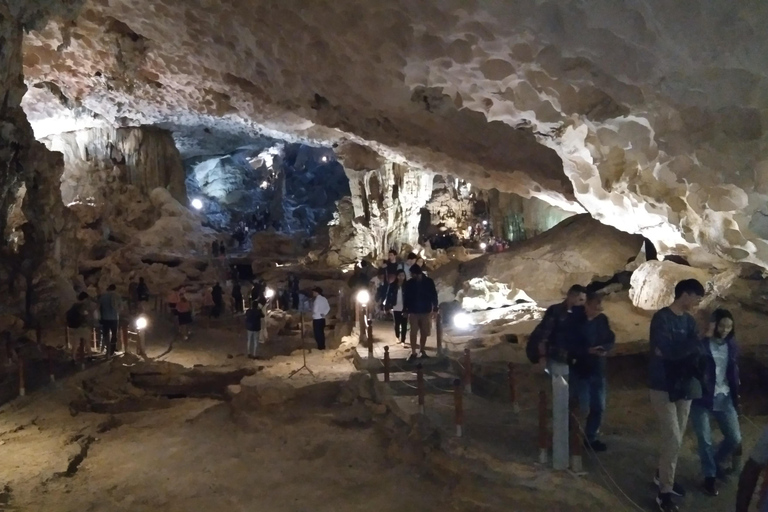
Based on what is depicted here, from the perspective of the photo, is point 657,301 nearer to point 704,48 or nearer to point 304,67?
point 704,48

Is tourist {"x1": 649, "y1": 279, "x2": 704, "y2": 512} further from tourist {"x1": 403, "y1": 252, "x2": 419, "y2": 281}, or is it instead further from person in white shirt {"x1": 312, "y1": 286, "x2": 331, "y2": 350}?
person in white shirt {"x1": 312, "y1": 286, "x2": 331, "y2": 350}

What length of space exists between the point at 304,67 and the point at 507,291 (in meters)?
7.74

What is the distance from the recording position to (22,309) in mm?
14008

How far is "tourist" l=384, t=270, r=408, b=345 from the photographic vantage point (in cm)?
1087

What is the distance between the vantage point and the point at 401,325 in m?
11.0

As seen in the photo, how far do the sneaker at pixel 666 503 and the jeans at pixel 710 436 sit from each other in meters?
0.63

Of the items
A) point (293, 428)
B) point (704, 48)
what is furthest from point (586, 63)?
point (293, 428)

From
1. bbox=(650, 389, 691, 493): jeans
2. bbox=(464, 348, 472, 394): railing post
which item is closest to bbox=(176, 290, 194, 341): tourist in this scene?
bbox=(464, 348, 472, 394): railing post

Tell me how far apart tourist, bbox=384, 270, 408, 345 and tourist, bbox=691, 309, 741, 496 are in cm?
630

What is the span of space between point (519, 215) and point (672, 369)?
20.7 m

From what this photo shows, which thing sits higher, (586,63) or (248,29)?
(248,29)

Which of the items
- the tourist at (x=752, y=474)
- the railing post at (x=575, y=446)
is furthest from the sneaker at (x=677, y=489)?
the tourist at (x=752, y=474)

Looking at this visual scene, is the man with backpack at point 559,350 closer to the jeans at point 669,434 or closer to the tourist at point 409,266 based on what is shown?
the jeans at point 669,434

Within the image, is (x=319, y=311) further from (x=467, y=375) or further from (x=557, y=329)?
(x=557, y=329)
